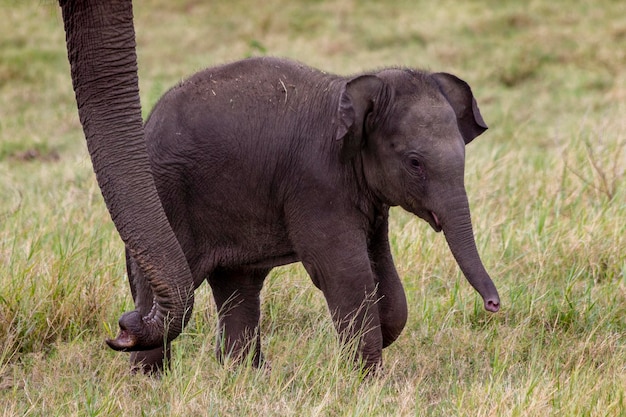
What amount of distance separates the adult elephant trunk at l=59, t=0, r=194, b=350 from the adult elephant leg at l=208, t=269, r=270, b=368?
1284mm

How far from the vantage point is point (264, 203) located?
4.74m

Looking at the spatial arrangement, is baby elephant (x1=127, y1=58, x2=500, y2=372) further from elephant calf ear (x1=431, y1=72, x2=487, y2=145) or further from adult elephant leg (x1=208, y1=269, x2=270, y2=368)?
adult elephant leg (x1=208, y1=269, x2=270, y2=368)

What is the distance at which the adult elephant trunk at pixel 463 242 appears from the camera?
4.30 metres

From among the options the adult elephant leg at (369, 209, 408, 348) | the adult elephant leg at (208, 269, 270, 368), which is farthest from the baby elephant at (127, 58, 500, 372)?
the adult elephant leg at (208, 269, 270, 368)

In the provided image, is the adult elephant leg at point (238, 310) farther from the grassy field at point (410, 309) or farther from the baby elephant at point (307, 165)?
the baby elephant at point (307, 165)

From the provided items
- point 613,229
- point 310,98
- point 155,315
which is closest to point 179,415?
point 155,315

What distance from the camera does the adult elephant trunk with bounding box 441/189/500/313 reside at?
14.1ft

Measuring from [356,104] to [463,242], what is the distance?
71 centimetres

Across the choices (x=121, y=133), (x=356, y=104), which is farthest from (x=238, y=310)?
(x=121, y=133)

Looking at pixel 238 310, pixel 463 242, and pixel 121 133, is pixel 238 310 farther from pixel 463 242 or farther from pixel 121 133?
pixel 121 133

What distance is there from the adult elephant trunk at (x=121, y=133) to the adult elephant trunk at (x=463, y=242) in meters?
1.11

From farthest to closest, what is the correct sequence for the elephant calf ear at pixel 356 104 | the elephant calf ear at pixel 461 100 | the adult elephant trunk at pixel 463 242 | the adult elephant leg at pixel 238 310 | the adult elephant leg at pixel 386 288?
the adult elephant leg at pixel 238 310, the adult elephant leg at pixel 386 288, the elephant calf ear at pixel 461 100, the elephant calf ear at pixel 356 104, the adult elephant trunk at pixel 463 242

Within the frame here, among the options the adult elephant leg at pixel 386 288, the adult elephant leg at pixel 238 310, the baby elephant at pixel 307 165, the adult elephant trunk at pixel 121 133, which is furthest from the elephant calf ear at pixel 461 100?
the adult elephant trunk at pixel 121 133

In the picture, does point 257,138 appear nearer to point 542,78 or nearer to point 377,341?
point 377,341
